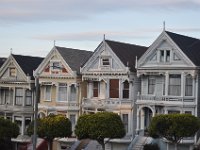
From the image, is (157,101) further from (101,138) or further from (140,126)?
(101,138)

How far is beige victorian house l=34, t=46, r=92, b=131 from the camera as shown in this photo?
58094 millimetres

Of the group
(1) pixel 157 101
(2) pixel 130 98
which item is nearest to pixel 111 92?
(2) pixel 130 98

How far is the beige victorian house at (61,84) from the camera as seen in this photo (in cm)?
5809

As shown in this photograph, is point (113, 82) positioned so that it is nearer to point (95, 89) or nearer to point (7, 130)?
point (95, 89)

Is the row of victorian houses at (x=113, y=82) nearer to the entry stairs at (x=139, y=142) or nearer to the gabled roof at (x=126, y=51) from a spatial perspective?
the gabled roof at (x=126, y=51)

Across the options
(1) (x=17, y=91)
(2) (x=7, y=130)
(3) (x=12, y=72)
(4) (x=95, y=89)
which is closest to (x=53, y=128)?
(2) (x=7, y=130)

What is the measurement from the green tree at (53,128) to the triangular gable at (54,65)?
6629 mm

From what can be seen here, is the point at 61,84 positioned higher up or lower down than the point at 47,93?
higher up

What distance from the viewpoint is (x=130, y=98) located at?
5419 cm

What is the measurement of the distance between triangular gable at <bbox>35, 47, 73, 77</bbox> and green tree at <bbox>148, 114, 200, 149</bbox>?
580 inches

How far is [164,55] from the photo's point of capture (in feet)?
169

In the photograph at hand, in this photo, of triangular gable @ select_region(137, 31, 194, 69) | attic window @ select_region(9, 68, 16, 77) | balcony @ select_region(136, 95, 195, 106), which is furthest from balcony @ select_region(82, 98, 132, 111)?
attic window @ select_region(9, 68, 16, 77)

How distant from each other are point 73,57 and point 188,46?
14.5 meters

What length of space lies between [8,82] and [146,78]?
18195 mm
